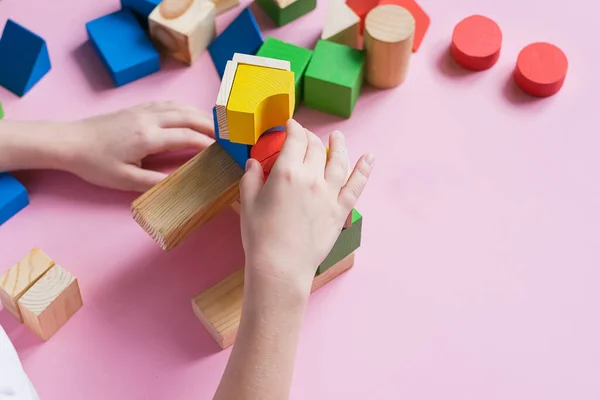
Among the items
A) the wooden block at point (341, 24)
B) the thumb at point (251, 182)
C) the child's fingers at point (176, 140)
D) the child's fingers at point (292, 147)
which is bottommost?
the child's fingers at point (176, 140)

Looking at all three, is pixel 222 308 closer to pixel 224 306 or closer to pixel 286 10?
pixel 224 306

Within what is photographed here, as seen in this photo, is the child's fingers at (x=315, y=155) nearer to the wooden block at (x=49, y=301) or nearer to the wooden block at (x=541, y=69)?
the wooden block at (x=49, y=301)

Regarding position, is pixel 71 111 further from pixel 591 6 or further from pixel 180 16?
pixel 591 6

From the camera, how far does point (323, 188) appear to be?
82 centimetres

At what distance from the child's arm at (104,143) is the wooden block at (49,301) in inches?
6.2

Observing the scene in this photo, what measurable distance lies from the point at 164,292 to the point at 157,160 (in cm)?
19

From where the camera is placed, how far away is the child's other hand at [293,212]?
0.79 m

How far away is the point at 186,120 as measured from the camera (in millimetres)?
1039

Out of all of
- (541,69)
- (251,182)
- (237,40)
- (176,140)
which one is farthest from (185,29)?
(541,69)

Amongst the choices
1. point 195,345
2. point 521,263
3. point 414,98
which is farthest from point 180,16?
point 521,263

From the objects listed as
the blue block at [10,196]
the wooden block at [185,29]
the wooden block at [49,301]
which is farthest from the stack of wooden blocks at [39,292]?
the wooden block at [185,29]

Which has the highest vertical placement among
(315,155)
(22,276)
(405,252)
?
(315,155)

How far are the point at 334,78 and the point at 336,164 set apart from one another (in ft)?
0.88

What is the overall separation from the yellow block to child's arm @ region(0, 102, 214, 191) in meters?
0.21
